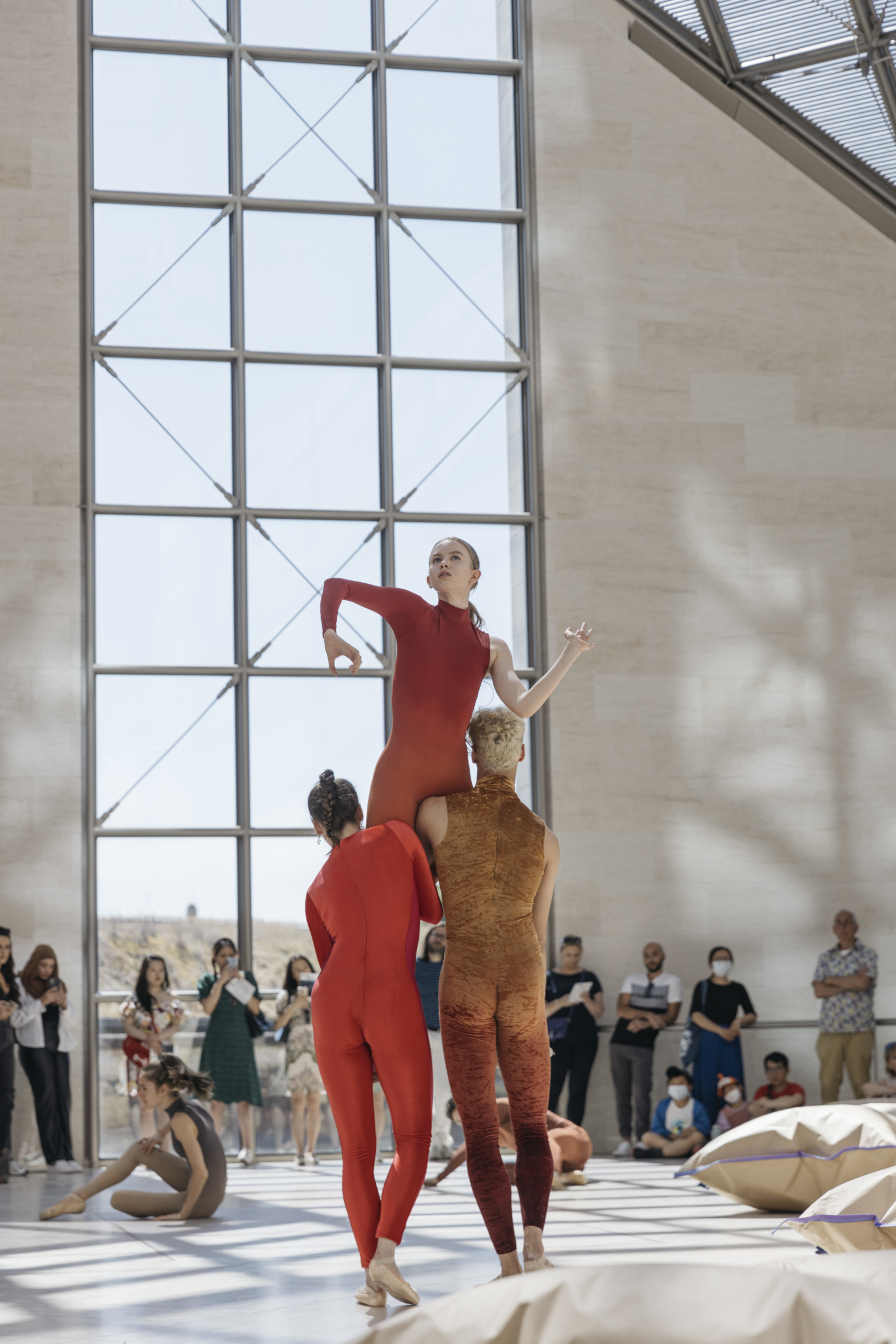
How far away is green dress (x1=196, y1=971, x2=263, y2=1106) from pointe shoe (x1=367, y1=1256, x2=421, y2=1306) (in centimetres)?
757

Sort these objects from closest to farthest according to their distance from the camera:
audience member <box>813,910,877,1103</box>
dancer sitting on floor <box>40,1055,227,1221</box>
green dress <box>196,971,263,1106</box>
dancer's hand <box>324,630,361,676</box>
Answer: dancer's hand <box>324,630,361,676</box>, dancer sitting on floor <box>40,1055,227,1221</box>, green dress <box>196,971,263,1106</box>, audience member <box>813,910,877,1103</box>

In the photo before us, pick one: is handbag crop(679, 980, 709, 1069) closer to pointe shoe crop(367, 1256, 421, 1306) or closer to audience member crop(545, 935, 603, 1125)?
audience member crop(545, 935, 603, 1125)

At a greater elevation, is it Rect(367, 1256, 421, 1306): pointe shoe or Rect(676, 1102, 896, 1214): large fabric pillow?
Rect(367, 1256, 421, 1306): pointe shoe

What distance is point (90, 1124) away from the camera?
13.1 meters

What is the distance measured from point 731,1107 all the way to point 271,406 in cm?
804

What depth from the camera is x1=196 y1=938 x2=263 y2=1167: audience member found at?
1244cm

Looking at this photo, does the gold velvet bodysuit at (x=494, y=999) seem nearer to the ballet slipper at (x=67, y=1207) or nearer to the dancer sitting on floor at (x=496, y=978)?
the dancer sitting on floor at (x=496, y=978)

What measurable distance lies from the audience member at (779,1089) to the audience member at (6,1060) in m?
6.38

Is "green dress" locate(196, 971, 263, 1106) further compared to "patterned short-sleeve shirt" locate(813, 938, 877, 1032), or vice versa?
"patterned short-sleeve shirt" locate(813, 938, 877, 1032)

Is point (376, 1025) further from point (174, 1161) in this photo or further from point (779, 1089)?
point (779, 1089)

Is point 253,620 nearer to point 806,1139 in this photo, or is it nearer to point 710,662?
point 710,662

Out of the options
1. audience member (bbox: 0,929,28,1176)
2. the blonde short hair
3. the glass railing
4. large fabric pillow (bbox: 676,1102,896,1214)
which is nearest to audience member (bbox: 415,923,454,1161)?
the glass railing

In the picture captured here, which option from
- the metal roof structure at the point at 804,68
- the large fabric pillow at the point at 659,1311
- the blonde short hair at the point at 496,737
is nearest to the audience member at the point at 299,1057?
the blonde short hair at the point at 496,737

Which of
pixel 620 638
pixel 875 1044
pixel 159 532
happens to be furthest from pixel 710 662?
pixel 159 532
